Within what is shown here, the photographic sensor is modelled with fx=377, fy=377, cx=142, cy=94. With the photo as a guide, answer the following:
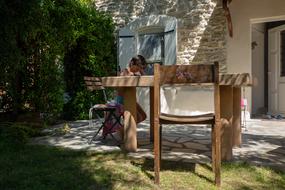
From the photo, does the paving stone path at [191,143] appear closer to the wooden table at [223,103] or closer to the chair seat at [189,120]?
the wooden table at [223,103]

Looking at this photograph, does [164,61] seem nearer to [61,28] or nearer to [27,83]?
[61,28]

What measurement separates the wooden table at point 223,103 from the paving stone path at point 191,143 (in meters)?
0.20

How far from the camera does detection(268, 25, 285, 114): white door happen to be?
8.80m

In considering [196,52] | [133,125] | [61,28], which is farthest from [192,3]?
[133,125]

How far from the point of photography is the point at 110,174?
3.59 meters

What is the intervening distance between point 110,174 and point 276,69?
21.3 feet

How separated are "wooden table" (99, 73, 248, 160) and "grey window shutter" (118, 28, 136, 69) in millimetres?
4253

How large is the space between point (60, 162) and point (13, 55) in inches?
83.1

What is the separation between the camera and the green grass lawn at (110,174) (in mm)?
3279

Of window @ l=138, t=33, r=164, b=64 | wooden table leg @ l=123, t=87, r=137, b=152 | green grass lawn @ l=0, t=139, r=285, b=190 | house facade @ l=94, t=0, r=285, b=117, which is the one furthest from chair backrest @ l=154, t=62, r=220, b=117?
window @ l=138, t=33, r=164, b=64

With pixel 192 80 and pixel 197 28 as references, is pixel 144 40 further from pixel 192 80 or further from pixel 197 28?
pixel 192 80

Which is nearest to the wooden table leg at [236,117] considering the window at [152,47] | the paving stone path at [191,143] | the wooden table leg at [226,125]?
the paving stone path at [191,143]

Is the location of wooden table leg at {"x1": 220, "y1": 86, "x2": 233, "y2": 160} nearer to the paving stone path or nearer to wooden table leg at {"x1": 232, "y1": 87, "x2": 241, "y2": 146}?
the paving stone path

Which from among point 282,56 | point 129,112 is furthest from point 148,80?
point 282,56
